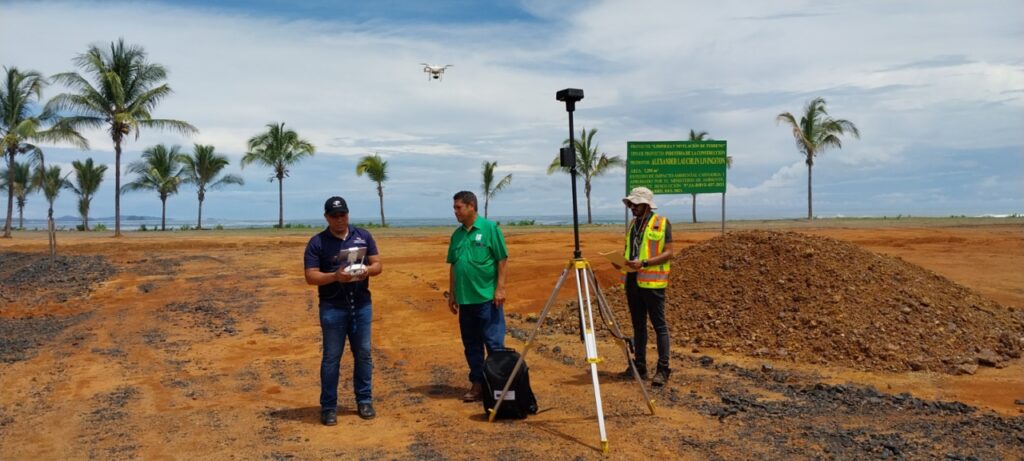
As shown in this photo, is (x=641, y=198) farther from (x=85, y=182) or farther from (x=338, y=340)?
(x=85, y=182)

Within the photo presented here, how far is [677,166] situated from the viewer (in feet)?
48.5

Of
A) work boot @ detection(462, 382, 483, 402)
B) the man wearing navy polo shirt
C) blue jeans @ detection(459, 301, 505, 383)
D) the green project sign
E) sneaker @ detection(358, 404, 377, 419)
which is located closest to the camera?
the man wearing navy polo shirt

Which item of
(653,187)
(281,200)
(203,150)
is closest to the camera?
(653,187)

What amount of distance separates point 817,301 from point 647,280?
320 cm

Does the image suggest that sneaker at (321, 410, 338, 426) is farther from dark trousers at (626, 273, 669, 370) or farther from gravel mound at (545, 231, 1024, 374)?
gravel mound at (545, 231, 1024, 374)

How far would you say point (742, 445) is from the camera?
493 cm

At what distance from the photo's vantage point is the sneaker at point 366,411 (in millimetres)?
5715

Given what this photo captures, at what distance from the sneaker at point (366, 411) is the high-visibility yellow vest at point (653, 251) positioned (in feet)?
7.87

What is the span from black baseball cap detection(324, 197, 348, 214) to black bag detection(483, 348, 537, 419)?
5.25 feet

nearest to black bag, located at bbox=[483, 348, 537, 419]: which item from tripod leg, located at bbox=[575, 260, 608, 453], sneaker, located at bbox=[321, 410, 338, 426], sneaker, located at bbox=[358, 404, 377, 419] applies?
tripod leg, located at bbox=[575, 260, 608, 453]

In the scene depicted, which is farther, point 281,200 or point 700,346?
point 281,200

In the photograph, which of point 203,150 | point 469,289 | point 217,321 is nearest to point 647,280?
point 469,289

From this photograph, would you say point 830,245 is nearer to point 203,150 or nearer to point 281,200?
point 281,200

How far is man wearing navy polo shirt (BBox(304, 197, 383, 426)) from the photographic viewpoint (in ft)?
17.7
